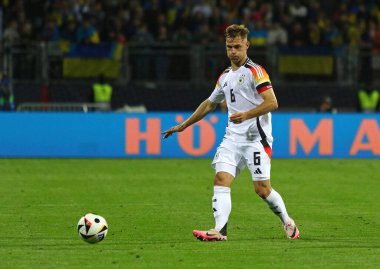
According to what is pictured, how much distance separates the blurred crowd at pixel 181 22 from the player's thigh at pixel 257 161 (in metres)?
16.0

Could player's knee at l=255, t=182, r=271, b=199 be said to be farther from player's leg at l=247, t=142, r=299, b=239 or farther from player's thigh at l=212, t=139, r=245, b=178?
player's thigh at l=212, t=139, r=245, b=178

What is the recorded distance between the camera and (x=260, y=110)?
10.3 meters

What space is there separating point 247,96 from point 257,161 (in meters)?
0.66

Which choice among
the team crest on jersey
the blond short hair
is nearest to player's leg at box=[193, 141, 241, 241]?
the team crest on jersey

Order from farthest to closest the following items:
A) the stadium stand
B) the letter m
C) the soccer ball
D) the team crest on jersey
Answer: the stadium stand
the letter m
the team crest on jersey
the soccer ball

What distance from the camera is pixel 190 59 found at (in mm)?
26734

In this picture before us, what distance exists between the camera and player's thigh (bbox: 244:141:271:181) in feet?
34.8

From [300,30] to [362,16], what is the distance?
8.86ft

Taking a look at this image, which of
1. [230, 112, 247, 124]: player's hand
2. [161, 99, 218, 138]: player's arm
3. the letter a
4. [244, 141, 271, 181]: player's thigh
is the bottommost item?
the letter a

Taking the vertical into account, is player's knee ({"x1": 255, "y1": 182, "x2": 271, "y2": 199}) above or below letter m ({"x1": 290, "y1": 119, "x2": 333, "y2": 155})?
above

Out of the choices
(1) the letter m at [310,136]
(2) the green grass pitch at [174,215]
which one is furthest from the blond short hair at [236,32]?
(1) the letter m at [310,136]

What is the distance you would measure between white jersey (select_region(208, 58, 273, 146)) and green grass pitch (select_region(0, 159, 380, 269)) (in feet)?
3.49

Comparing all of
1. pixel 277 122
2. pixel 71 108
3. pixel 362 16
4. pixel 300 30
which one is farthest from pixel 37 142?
pixel 362 16

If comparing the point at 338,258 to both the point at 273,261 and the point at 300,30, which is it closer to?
the point at 273,261
